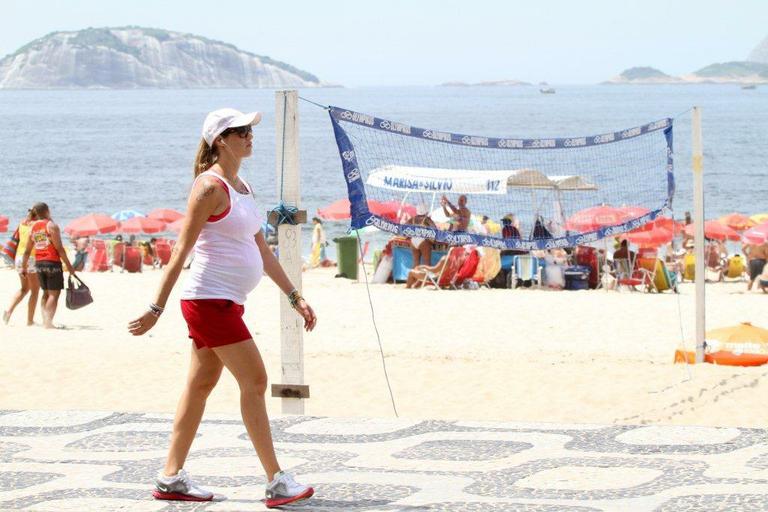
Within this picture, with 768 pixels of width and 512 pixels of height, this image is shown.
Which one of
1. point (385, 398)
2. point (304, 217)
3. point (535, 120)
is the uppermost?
point (535, 120)

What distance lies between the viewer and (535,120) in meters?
122

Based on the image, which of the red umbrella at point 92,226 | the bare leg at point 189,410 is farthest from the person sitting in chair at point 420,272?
the bare leg at point 189,410

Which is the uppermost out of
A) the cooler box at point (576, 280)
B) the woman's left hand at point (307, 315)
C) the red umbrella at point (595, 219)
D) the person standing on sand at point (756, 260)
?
the red umbrella at point (595, 219)

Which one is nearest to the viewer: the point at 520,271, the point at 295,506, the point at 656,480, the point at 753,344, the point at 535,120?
the point at 295,506

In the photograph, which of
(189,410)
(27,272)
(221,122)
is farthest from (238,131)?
(27,272)

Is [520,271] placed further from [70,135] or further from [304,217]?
[70,135]

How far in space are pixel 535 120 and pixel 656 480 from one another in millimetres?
117862

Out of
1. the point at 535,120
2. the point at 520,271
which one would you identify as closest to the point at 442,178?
the point at 520,271

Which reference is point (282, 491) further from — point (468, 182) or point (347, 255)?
point (347, 255)

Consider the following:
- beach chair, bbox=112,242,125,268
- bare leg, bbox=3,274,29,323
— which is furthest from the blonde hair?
beach chair, bbox=112,242,125,268

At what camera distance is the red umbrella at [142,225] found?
26375mm

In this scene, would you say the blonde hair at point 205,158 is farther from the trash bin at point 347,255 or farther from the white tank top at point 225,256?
the trash bin at point 347,255

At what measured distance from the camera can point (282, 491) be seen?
4867 millimetres

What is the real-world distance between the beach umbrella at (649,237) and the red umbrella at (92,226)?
34.0 feet
